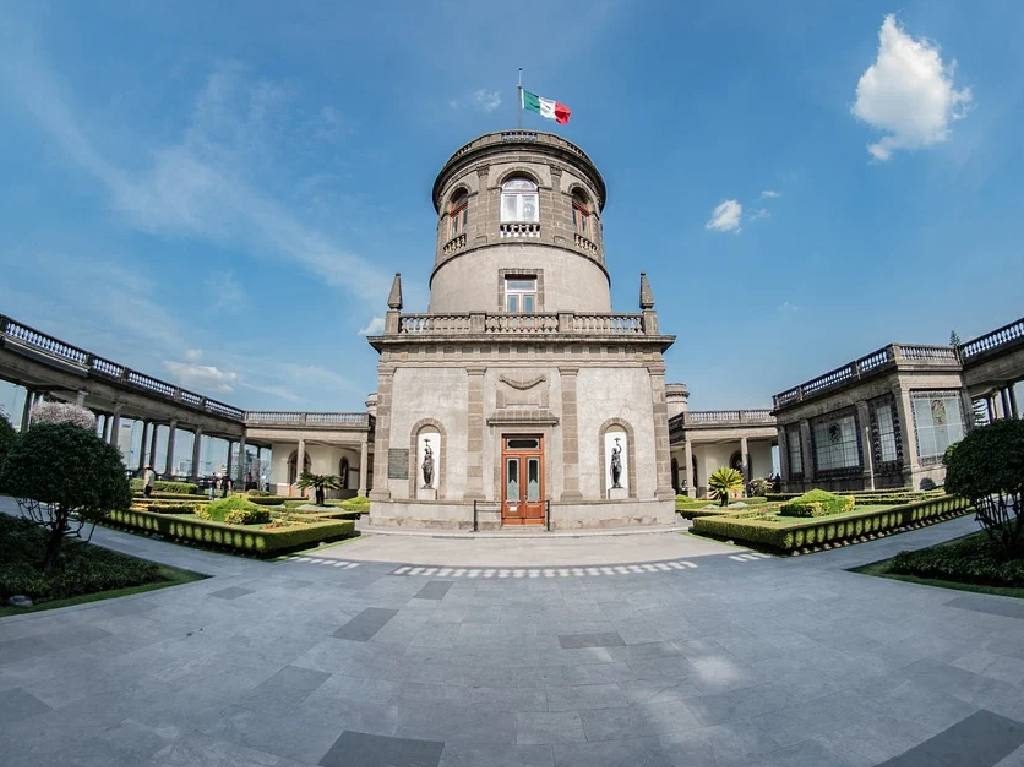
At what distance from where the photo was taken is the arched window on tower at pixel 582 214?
1033 inches

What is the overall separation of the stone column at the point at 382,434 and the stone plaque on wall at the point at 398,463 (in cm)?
20

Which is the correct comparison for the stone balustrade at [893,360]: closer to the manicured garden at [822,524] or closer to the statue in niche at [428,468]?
the manicured garden at [822,524]

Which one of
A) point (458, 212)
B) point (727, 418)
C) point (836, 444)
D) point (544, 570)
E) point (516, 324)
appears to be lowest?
point (544, 570)

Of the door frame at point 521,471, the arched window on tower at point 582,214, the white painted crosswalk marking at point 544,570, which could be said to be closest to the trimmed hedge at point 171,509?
the white painted crosswalk marking at point 544,570

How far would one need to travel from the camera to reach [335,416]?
40656 millimetres

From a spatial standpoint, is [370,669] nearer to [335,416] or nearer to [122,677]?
[122,677]

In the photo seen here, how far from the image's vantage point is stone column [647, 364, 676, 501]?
20.2 m

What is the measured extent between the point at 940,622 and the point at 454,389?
1696cm

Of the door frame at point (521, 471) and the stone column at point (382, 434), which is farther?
the stone column at point (382, 434)

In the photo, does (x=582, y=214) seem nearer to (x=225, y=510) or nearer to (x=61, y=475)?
(x=225, y=510)

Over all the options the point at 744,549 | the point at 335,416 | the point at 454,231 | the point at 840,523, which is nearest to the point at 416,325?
the point at 454,231

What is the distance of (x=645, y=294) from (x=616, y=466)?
8119 millimetres

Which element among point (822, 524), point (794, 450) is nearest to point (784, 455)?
point (794, 450)

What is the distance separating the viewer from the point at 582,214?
26.7 meters
